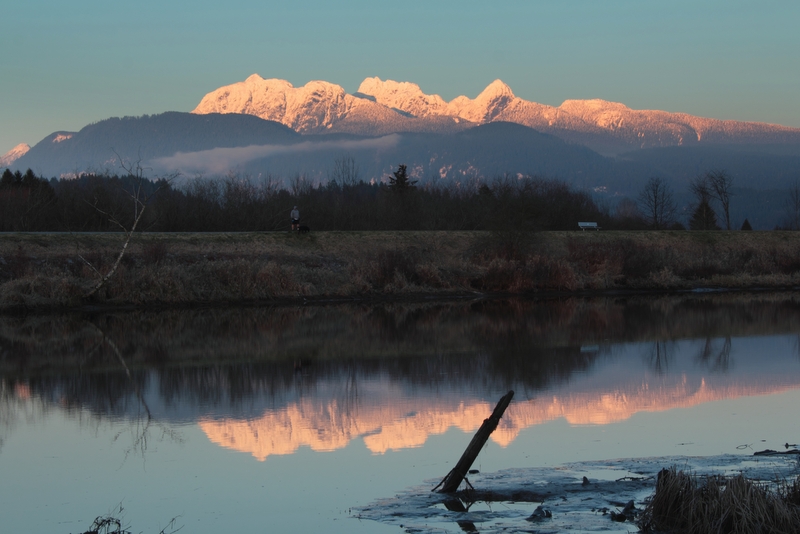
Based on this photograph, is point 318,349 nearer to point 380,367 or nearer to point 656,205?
point 380,367

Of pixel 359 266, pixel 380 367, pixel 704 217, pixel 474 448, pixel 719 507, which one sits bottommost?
pixel 380 367

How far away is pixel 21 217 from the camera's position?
171 ft

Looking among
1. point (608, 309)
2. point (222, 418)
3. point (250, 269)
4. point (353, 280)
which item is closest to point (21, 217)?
point (250, 269)

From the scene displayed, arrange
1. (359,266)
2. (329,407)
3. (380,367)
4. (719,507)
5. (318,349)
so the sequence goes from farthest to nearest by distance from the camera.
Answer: (359,266) → (318,349) → (380,367) → (329,407) → (719,507)

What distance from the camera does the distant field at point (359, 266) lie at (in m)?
38.6

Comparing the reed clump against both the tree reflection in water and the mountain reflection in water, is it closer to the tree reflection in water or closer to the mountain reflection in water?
the mountain reflection in water

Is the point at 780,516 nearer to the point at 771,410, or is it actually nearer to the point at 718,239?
the point at 771,410

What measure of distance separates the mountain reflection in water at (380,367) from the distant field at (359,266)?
3.74 metres

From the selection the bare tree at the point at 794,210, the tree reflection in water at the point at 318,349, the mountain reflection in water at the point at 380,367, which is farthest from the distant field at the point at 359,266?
the bare tree at the point at 794,210

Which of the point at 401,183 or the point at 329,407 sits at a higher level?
the point at 401,183

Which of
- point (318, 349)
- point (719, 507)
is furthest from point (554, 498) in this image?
point (318, 349)

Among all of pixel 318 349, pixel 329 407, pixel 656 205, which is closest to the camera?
pixel 329 407

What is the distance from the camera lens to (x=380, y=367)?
71.1 feet

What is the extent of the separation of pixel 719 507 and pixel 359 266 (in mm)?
36319
